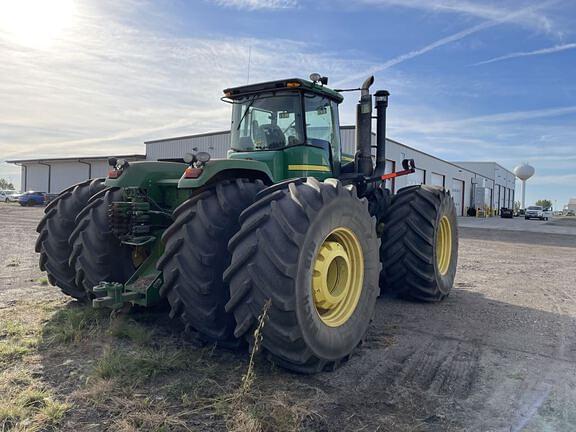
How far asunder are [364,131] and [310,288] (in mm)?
3266

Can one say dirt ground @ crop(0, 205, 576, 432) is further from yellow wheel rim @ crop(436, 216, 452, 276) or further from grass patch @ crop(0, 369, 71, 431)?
yellow wheel rim @ crop(436, 216, 452, 276)

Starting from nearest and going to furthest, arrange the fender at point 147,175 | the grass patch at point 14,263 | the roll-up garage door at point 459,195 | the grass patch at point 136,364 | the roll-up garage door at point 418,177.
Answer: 1. the grass patch at point 136,364
2. the fender at point 147,175
3. the grass patch at point 14,263
4. the roll-up garage door at point 418,177
5. the roll-up garage door at point 459,195

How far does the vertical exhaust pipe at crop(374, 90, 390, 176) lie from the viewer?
6051mm

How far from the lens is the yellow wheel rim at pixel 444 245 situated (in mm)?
6695

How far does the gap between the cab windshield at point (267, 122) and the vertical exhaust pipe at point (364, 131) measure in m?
1.14

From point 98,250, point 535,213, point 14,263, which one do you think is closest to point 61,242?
point 98,250

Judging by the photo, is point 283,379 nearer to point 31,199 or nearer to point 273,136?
point 273,136

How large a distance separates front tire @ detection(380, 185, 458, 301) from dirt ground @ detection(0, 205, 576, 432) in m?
0.52

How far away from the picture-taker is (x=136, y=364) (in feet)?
11.2

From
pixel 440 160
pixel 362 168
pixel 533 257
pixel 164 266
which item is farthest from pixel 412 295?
pixel 440 160

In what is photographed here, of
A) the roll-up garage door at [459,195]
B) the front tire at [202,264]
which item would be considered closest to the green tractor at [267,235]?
the front tire at [202,264]

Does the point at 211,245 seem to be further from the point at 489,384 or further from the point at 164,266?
the point at 489,384

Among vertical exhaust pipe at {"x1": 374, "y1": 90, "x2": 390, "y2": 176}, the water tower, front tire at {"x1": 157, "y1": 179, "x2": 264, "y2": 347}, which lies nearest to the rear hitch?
front tire at {"x1": 157, "y1": 179, "x2": 264, "y2": 347}

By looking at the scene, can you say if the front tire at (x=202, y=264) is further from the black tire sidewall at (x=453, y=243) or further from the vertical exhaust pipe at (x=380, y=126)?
the black tire sidewall at (x=453, y=243)
